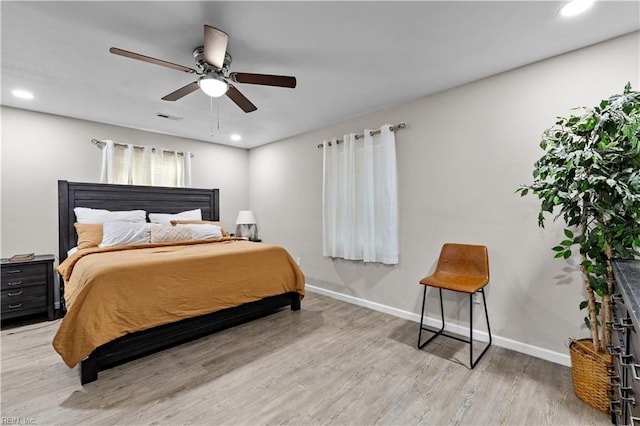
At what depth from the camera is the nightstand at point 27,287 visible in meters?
3.05

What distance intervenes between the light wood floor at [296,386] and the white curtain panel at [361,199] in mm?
1114

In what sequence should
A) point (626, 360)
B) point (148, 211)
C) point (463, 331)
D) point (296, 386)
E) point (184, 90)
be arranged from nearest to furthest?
1. point (626, 360)
2. point (296, 386)
3. point (184, 90)
4. point (463, 331)
5. point (148, 211)

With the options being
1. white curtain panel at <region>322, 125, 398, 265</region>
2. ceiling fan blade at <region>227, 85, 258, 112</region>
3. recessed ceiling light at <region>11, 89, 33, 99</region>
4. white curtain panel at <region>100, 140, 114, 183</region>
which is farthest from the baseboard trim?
recessed ceiling light at <region>11, 89, 33, 99</region>

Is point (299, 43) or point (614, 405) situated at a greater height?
point (299, 43)

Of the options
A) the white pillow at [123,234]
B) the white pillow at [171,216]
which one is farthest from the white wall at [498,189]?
the white pillow at [123,234]

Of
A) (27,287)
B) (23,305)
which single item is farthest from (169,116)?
(23,305)

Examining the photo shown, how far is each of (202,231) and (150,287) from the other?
166 centimetres

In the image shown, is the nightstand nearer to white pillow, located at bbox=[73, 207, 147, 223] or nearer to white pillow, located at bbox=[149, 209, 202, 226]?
white pillow, located at bbox=[73, 207, 147, 223]

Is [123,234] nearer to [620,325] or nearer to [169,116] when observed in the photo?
[169,116]

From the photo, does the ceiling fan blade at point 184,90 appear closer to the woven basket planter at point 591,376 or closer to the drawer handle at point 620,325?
the drawer handle at point 620,325

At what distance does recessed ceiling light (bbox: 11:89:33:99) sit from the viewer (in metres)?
2.99

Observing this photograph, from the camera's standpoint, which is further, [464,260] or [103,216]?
[103,216]

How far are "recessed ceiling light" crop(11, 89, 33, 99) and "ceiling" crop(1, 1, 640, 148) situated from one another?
0.16 ft

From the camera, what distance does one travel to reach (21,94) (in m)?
3.06
